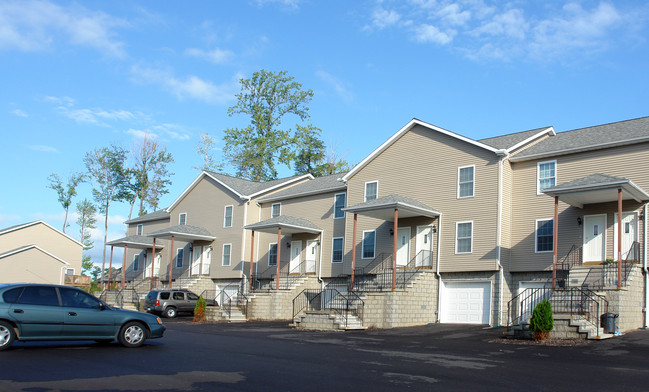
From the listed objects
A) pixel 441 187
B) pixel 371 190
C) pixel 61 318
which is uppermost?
pixel 371 190

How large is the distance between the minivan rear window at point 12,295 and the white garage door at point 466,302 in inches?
678

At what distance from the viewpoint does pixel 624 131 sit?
23.1m

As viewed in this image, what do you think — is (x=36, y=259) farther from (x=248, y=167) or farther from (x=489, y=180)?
(x=489, y=180)

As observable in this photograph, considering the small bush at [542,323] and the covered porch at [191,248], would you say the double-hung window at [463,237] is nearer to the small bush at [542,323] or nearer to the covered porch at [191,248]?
the small bush at [542,323]

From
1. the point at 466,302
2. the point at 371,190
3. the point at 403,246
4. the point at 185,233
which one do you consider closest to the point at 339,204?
the point at 371,190

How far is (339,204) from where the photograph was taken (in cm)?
3219

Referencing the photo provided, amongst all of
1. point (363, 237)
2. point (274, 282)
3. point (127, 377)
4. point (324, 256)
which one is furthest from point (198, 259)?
point (127, 377)

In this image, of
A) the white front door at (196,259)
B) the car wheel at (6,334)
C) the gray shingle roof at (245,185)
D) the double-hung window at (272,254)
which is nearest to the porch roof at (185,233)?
the white front door at (196,259)

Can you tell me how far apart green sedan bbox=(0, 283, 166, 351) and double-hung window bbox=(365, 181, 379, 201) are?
16.2 meters

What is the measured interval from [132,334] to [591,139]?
18.2 m

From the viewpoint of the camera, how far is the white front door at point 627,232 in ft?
70.3

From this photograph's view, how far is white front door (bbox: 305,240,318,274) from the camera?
32.9m

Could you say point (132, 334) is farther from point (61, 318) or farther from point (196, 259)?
point (196, 259)

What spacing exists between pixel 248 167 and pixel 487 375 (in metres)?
46.7
